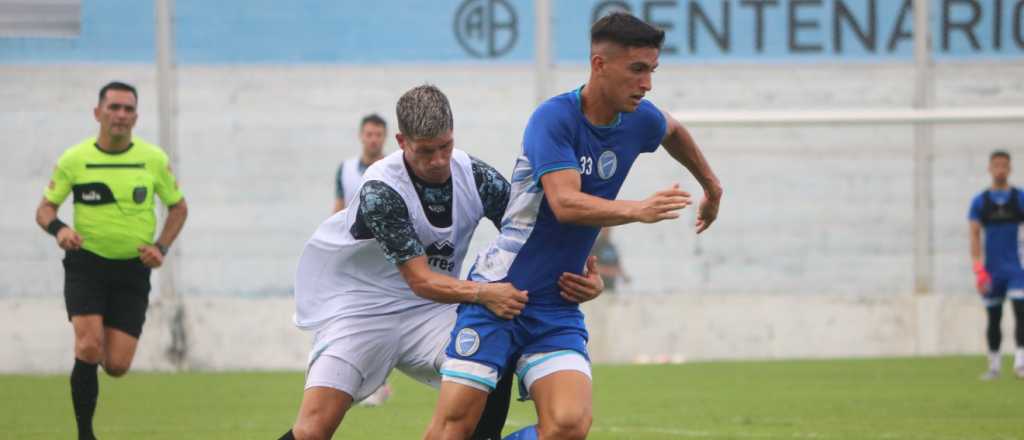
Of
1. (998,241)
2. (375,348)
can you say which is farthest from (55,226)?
(998,241)

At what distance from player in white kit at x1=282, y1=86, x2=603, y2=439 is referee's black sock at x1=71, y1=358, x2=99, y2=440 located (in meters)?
2.70

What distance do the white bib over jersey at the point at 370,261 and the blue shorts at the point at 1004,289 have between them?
9481 mm

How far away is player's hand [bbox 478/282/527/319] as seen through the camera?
6305mm

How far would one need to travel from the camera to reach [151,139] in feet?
57.5

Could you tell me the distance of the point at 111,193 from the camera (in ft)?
33.5

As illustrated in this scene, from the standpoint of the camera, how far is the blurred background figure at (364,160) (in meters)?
12.3

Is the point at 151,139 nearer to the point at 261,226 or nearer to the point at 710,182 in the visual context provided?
the point at 261,226

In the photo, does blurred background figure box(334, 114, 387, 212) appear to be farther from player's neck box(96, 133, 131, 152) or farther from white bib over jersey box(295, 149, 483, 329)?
white bib over jersey box(295, 149, 483, 329)

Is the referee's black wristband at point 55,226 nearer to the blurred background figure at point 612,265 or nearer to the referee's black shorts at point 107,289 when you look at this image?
the referee's black shorts at point 107,289

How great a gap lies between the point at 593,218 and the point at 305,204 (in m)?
12.2

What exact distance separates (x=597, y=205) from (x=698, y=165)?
1055mm

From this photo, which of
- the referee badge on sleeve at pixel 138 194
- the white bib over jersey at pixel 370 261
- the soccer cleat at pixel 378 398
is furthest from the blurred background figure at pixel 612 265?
the white bib over jersey at pixel 370 261

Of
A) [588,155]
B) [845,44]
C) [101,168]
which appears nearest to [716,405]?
[101,168]

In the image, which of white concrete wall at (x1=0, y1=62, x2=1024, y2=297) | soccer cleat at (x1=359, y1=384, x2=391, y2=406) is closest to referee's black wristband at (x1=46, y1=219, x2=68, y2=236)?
soccer cleat at (x1=359, y1=384, x2=391, y2=406)
